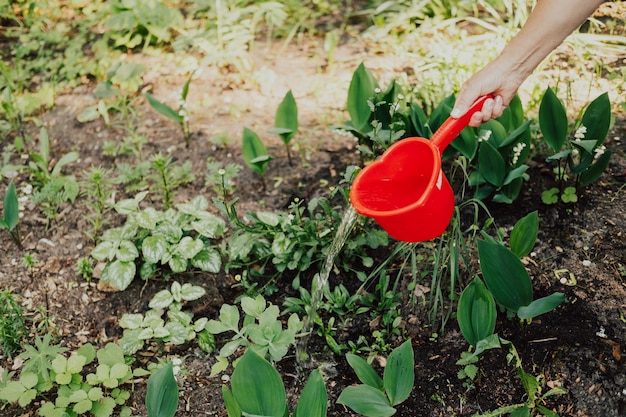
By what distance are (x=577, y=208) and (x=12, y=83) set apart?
8.71 feet

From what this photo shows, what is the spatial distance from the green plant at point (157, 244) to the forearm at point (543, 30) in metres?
1.11

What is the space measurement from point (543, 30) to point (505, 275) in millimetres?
676

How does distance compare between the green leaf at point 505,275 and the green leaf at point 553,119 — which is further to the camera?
the green leaf at point 553,119

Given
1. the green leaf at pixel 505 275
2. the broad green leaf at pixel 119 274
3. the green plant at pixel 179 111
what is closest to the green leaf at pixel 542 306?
the green leaf at pixel 505 275

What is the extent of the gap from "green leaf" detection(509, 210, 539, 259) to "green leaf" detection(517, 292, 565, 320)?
21 cm

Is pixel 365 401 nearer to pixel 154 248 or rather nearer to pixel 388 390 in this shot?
pixel 388 390

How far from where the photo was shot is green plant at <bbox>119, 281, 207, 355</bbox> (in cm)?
203

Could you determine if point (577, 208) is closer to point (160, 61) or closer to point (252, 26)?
point (252, 26)

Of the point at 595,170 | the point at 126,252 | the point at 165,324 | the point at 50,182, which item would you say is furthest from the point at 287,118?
the point at 595,170

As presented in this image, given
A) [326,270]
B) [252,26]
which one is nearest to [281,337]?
[326,270]

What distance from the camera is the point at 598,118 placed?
6.93 feet

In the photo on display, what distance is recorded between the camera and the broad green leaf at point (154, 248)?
215cm

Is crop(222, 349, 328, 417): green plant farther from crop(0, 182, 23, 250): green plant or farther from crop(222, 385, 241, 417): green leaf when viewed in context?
crop(0, 182, 23, 250): green plant

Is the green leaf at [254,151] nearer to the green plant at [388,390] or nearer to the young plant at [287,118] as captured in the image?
the young plant at [287,118]
